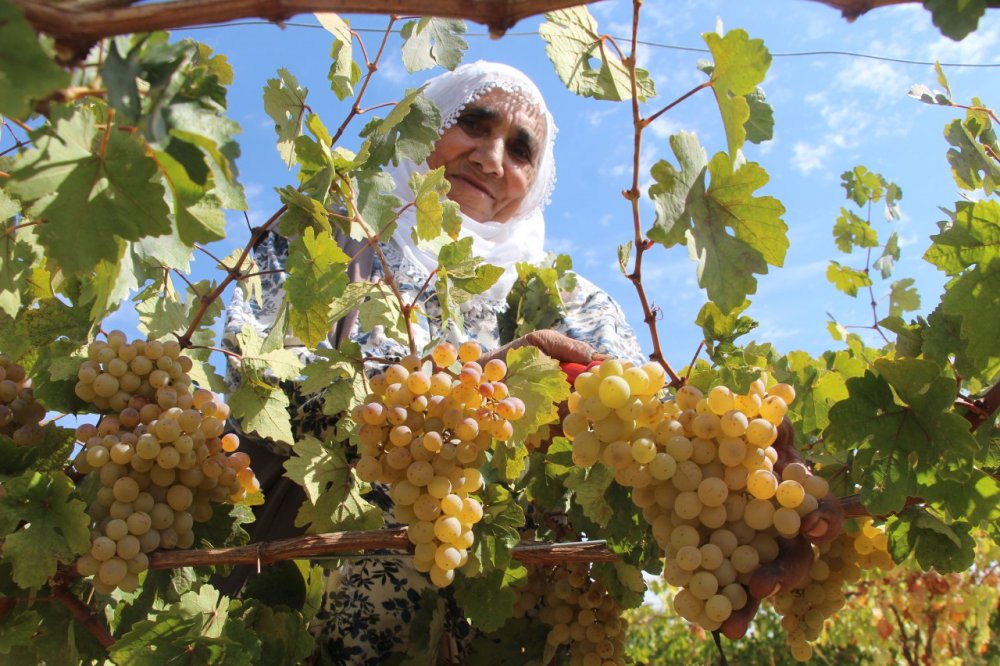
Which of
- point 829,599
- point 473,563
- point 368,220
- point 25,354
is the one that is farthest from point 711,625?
point 25,354

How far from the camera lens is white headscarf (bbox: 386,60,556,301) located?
2.59 meters

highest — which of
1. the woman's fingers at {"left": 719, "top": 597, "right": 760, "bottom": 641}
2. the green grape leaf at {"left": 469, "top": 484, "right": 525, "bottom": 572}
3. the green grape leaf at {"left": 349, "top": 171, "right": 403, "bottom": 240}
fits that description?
the green grape leaf at {"left": 349, "top": 171, "right": 403, "bottom": 240}

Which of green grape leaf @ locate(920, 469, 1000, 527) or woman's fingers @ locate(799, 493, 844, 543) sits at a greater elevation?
woman's fingers @ locate(799, 493, 844, 543)

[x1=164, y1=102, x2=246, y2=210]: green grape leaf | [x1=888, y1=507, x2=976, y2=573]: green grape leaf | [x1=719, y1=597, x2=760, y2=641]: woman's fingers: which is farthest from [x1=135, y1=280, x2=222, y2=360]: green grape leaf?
[x1=888, y1=507, x2=976, y2=573]: green grape leaf

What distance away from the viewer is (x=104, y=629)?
→ 1326 millimetres

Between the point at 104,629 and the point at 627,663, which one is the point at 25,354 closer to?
the point at 104,629

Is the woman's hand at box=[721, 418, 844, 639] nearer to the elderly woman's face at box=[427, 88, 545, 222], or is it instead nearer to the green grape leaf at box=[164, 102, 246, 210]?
the green grape leaf at box=[164, 102, 246, 210]

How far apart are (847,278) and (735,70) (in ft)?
7.19

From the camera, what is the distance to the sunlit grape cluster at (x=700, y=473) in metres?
0.99

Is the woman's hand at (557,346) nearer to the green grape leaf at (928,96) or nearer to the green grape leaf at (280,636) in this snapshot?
the green grape leaf at (280,636)

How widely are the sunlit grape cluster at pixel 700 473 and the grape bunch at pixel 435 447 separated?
152 mm

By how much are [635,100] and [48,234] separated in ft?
2.49

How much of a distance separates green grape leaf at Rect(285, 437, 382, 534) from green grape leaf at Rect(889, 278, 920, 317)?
2.28 meters

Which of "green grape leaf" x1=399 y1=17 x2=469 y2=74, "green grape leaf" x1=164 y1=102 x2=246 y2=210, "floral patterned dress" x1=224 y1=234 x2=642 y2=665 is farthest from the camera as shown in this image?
"floral patterned dress" x1=224 y1=234 x2=642 y2=665
